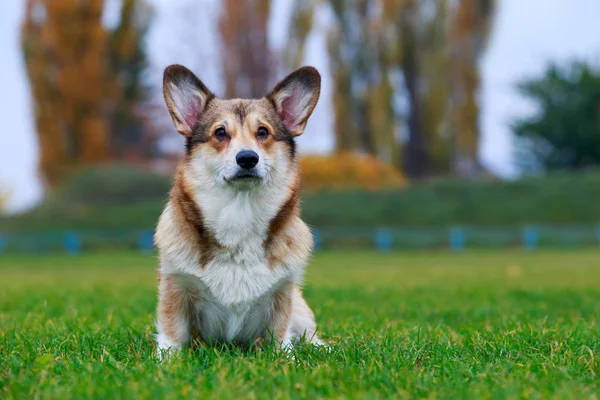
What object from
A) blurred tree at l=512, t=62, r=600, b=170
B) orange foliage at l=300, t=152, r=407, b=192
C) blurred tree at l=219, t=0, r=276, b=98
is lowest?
orange foliage at l=300, t=152, r=407, b=192

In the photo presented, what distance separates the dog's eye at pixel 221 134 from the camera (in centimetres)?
398

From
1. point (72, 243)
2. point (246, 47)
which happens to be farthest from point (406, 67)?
point (72, 243)

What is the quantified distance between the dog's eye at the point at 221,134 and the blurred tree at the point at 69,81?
3042cm

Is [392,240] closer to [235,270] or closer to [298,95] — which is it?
[298,95]

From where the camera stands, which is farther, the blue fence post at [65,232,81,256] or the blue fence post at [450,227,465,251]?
the blue fence post at [450,227,465,251]

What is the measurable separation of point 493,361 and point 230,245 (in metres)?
1.53

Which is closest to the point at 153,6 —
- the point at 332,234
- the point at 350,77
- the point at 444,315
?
the point at 350,77

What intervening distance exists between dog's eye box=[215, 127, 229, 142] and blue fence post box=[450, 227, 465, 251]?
22.4m

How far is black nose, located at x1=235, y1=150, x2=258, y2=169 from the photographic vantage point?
3799mm

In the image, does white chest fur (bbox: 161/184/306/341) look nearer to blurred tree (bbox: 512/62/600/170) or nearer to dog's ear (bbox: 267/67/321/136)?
dog's ear (bbox: 267/67/321/136)

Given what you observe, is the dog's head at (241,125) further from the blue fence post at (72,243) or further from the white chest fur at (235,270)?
the blue fence post at (72,243)

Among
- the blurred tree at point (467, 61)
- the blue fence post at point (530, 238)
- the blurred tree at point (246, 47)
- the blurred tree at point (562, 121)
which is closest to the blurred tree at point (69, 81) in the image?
the blurred tree at point (246, 47)

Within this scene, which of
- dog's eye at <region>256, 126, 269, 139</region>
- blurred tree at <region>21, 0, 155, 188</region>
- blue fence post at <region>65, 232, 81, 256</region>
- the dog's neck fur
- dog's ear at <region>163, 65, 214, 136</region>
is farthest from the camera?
blurred tree at <region>21, 0, 155, 188</region>

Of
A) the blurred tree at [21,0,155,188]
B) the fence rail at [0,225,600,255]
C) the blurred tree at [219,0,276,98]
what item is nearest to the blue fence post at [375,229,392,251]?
the fence rail at [0,225,600,255]
